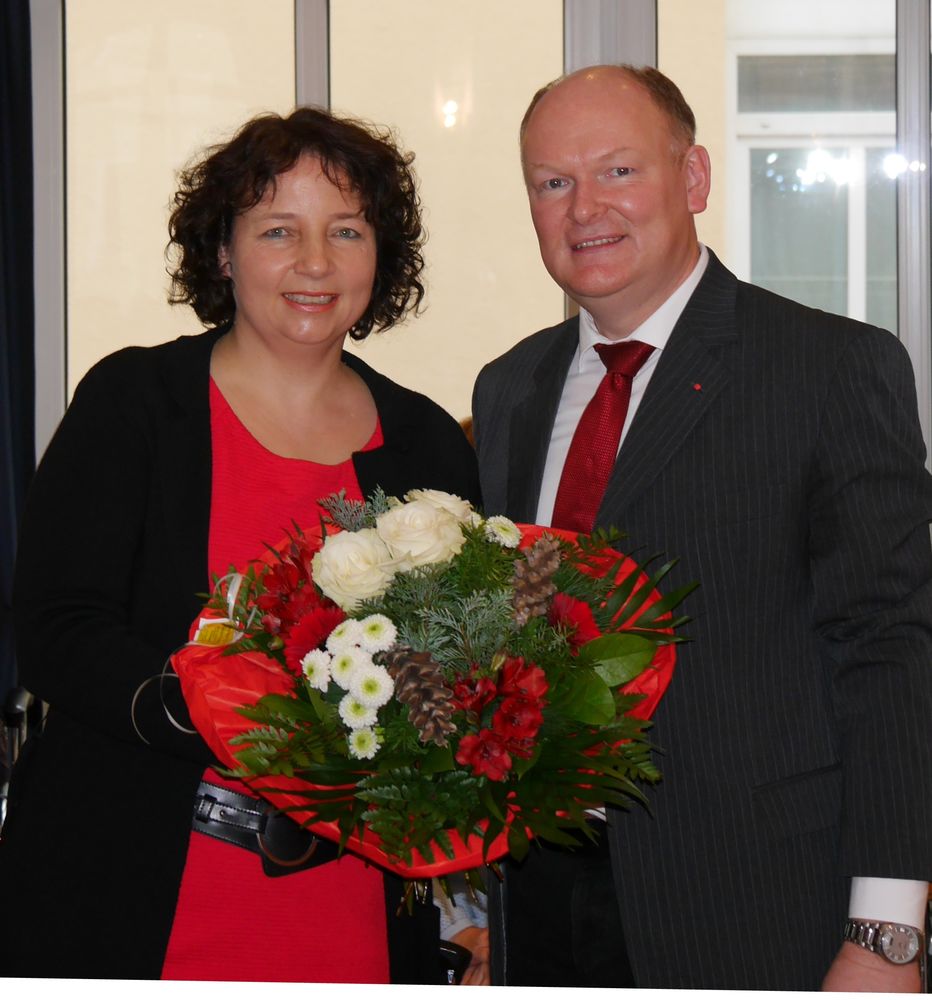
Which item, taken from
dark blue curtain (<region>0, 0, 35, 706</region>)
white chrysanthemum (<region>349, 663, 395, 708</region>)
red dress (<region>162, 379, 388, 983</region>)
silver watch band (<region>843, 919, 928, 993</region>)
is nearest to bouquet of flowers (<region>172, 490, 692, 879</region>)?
white chrysanthemum (<region>349, 663, 395, 708</region>)

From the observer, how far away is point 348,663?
1418 millimetres

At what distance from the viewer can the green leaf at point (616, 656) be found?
4.97 feet

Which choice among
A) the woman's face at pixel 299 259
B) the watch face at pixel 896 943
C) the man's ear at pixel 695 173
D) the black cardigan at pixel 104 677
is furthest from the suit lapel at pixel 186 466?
the watch face at pixel 896 943

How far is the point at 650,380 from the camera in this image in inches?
79.2

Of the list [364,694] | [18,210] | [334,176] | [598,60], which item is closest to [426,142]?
[598,60]

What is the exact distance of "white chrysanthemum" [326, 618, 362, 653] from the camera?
1.43 m

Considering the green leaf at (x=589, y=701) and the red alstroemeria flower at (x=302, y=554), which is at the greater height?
the red alstroemeria flower at (x=302, y=554)

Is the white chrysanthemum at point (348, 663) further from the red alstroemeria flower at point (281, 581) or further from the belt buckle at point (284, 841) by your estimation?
the belt buckle at point (284, 841)

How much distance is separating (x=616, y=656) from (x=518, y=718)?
0.62ft

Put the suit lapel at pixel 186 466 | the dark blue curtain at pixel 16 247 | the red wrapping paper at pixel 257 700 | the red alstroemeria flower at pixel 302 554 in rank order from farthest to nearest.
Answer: the dark blue curtain at pixel 16 247 < the suit lapel at pixel 186 466 < the red alstroemeria flower at pixel 302 554 < the red wrapping paper at pixel 257 700

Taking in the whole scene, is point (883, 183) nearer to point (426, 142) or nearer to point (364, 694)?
point (426, 142)

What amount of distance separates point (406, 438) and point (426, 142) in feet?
9.48

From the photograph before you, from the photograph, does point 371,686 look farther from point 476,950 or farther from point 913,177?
point 913,177

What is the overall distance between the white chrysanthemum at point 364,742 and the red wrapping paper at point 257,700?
0.09m
